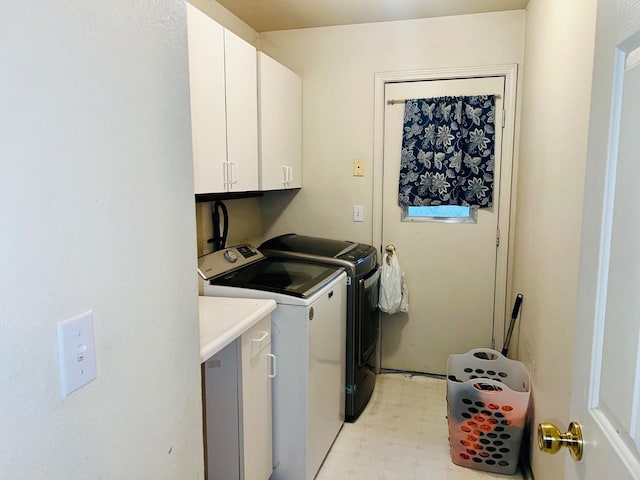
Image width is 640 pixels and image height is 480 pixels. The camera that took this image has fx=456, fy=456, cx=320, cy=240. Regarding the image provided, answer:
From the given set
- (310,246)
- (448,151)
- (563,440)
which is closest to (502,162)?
(448,151)

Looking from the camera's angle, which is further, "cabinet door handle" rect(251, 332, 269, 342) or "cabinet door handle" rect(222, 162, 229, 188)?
"cabinet door handle" rect(222, 162, 229, 188)

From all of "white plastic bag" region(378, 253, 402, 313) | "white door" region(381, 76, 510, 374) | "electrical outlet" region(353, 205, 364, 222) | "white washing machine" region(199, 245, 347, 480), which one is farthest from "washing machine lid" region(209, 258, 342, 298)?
"white door" region(381, 76, 510, 374)

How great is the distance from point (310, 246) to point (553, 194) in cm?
137

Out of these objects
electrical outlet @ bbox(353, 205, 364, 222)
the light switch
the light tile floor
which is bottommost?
the light tile floor

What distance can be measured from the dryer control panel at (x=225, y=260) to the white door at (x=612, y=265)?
1650mm

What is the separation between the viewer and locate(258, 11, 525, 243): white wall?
2.82 metres

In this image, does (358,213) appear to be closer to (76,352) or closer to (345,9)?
(345,9)

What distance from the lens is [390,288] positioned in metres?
3.00

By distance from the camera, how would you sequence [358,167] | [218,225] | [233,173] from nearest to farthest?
[233,173] < [218,225] < [358,167]

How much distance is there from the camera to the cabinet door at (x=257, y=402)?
172cm

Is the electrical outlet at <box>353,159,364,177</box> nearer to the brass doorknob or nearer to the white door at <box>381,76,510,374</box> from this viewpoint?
the white door at <box>381,76,510,374</box>

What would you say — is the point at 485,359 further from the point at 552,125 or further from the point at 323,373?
the point at 552,125

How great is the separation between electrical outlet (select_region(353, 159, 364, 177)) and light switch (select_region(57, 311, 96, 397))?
8.27ft

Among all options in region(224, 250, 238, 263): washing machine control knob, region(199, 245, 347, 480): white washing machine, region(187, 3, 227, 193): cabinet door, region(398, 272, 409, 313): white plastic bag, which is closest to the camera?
region(187, 3, 227, 193): cabinet door
